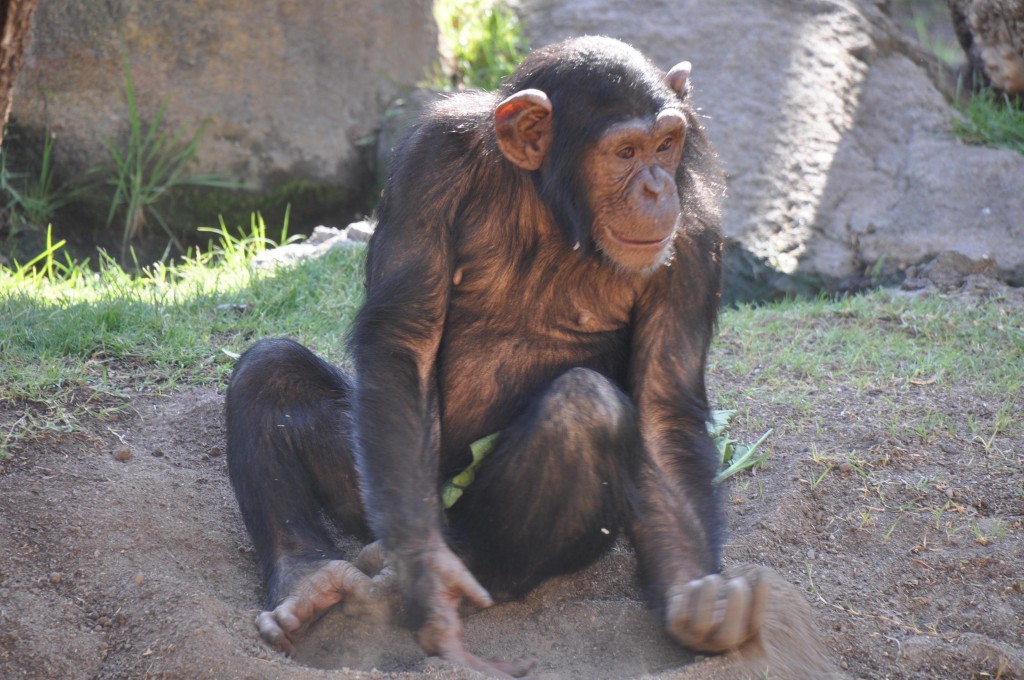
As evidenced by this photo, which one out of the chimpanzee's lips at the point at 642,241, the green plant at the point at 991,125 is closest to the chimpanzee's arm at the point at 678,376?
the chimpanzee's lips at the point at 642,241

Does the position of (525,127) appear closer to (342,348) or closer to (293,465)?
(293,465)

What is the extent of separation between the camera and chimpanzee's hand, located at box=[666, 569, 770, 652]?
3355mm

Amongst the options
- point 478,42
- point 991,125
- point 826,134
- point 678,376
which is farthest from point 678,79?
point 478,42

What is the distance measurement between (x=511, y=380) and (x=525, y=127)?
34.2 inches

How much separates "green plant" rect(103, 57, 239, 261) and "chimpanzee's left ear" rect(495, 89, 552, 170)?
4669 mm

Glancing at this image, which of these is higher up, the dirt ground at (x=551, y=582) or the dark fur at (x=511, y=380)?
the dark fur at (x=511, y=380)

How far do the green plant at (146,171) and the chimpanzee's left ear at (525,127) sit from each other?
15.3ft

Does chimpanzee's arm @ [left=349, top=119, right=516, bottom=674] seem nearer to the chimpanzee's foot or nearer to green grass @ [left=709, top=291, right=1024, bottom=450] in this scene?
the chimpanzee's foot

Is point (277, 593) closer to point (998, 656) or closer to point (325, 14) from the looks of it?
point (998, 656)

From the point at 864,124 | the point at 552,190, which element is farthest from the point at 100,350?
the point at 864,124

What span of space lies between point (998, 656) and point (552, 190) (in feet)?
6.74

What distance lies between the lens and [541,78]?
399cm

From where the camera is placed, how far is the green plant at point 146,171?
7973mm

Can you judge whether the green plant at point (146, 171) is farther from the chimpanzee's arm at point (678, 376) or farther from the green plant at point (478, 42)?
the chimpanzee's arm at point (678, 376)
